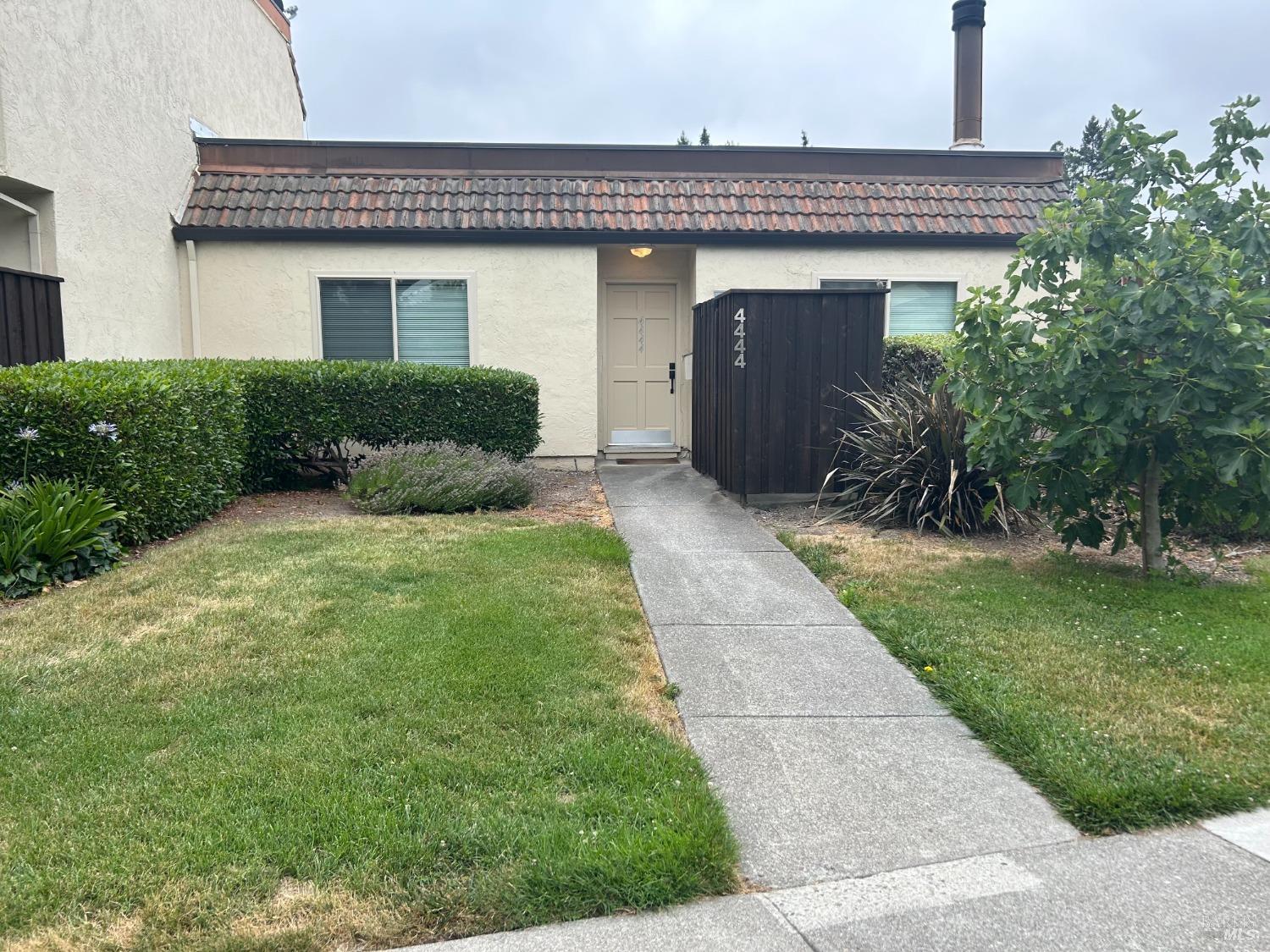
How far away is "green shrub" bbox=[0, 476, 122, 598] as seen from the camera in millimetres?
5414

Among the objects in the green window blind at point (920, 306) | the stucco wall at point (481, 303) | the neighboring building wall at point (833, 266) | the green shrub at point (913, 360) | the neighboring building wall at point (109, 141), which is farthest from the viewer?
the green window blind at point (920, 306)

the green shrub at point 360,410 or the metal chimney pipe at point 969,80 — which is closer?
the green shrub at point 360,410

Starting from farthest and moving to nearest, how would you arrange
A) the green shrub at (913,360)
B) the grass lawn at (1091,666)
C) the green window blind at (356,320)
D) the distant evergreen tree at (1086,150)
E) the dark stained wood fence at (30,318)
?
the distant evergreen tree at (1086,150) < the green window blind at (356,320) < the green shrub at (913,360) < the dark stained wood fence at (30,318) < the grass lawn at (1091,666)

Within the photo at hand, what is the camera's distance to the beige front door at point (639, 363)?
483 inches

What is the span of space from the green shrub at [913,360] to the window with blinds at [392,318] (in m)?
5.10

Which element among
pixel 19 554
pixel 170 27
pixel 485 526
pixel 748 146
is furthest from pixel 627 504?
pixel 170 27

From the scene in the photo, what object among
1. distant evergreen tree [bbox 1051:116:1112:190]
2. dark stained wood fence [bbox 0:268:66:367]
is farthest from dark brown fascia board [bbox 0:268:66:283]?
distant evergreen tree [bbox 1051:116:1112:190]

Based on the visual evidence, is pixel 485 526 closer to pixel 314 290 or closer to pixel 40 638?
pixel 40 638

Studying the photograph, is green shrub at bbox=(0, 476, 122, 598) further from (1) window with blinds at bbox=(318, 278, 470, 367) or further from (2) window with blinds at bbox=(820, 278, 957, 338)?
(2) window with blinds at bbox=(820, 278, 957, 338)

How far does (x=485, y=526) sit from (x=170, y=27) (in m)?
8.27

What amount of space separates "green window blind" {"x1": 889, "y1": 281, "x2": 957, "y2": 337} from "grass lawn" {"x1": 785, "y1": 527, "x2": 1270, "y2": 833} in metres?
5.48

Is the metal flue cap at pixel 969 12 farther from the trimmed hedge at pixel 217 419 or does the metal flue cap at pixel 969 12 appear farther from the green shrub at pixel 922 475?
the trimmed hedge at pixel 217 419

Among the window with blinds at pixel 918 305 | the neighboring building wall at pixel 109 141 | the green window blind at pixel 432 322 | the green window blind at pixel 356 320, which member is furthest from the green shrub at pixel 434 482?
the window with blinds at pixel 918 305

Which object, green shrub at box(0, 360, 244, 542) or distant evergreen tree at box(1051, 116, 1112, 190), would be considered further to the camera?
distant evergreen tree at box(1051, 116, 1112, 190)
